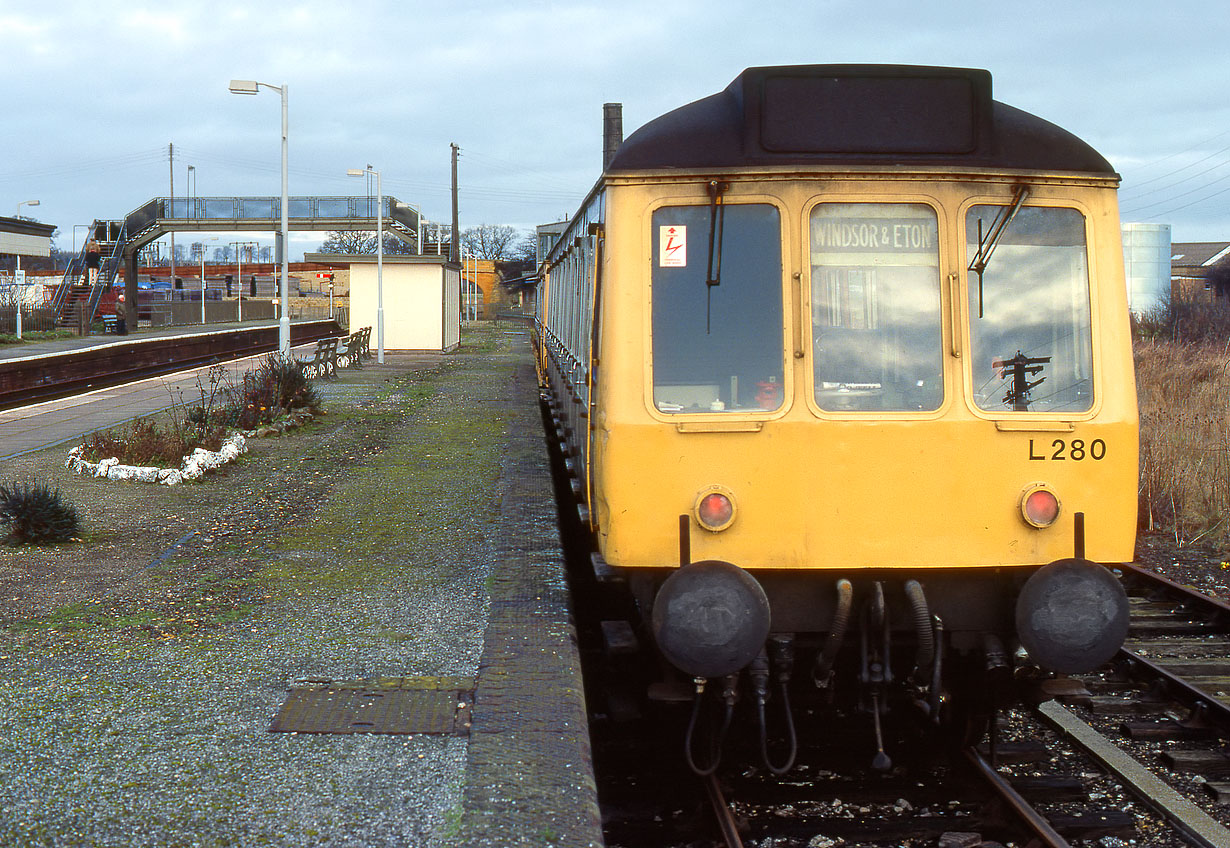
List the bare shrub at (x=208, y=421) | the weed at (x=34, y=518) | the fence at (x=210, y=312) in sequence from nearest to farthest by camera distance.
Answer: the weed at (x=34, y=518), the bare shrub at (x=208, y=421), the fence at (x=210, y=312)

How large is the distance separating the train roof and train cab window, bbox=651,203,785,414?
23cm

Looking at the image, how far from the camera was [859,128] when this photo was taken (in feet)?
16.0

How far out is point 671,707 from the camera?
5.60 m

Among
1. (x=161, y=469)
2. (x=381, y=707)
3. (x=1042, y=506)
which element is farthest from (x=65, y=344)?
(x=1042, y=506)

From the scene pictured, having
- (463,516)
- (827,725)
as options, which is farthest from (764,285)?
(463,516)

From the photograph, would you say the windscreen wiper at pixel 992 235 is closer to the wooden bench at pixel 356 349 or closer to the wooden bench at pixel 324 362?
the wooden bench at pixel 324 362

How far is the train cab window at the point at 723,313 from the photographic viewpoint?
4.89 meters

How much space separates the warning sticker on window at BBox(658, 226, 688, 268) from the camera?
4.94 metres

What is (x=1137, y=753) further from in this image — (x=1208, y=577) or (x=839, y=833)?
(x=1208, y=577)

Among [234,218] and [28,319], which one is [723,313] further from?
[28,319]

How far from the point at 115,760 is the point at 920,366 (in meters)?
3.38

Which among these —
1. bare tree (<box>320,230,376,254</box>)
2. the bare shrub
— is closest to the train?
the bare shrub

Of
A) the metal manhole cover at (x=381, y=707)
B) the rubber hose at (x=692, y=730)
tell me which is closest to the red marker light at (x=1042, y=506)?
the rubber hose at (x=692, y=730)

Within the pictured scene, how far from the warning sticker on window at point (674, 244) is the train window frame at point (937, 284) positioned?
1.53 ft
